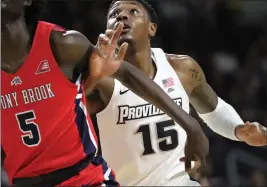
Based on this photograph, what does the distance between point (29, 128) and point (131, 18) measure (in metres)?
1.24

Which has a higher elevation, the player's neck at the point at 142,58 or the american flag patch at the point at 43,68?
the american flag patch at the point at 43,68

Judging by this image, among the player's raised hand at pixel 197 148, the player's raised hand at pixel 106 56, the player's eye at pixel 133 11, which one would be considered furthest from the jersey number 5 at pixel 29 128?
the player's eye at pixel 133 11

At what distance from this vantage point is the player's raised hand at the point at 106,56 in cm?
231

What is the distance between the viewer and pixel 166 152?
10.8 ft

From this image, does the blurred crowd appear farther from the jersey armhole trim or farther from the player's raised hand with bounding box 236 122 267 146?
the player's raised hand with bounding box 236 122 267 146

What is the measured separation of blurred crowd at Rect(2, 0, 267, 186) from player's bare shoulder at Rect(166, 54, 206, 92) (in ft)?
3.44

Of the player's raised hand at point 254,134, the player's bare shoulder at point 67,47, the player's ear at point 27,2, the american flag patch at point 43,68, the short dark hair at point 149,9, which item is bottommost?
the player's raised hand at point 254,134

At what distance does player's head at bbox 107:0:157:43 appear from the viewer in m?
3.35

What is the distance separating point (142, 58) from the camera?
3436 mm

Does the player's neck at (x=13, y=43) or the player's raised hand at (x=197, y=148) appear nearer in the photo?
the player's neck at (x=13, y=43)

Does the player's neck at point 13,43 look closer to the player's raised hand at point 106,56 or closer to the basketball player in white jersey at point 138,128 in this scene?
the player's raised hand at point 106,56

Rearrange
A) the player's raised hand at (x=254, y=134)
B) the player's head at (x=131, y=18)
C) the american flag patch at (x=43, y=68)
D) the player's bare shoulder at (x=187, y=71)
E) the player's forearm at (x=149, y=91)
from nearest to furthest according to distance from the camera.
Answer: the american flag patch at (x=43, y=68), the player's forearm at (x=149, y=91), the player's raised hand at (x=254, y=134), the player's head at (x=131, y=18), the player's bare shoulder at (x=187, y=71)

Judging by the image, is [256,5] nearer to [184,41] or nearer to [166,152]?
[184,41]

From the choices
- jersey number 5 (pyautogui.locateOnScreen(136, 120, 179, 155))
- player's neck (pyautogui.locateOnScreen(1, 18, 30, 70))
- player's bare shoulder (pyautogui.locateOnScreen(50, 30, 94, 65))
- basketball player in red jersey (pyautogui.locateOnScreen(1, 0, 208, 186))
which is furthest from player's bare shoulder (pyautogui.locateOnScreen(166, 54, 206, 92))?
player's neck (pyautogui.locateOnScreen(1, 18, 30, 70))
